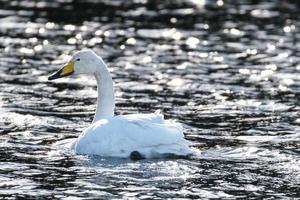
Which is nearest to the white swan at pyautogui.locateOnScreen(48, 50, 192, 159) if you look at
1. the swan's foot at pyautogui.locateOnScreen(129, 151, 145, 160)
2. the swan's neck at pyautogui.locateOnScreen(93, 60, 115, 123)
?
the swan's foot at pyautogui.locateOnScreen(129, 151, 145, 160)

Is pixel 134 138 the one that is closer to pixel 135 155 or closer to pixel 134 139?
pixel 134 139

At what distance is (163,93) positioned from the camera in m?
20.4

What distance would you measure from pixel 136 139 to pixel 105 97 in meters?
1.95

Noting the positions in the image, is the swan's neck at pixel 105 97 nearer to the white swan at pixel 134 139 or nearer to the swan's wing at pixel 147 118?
the white swan at pixel 134 139

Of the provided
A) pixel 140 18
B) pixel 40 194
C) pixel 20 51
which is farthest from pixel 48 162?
pixel 140 18

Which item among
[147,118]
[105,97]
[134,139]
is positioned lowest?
[134,139]

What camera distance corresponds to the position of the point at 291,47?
24.5 m

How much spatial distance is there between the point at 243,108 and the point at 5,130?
4731 mm

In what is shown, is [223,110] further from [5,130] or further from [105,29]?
[105,29]

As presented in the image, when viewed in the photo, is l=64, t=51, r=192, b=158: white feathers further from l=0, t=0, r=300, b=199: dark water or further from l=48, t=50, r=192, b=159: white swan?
l=0, t=0, r=300, b=199: dark water

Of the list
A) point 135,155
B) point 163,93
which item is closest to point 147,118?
point 135,155

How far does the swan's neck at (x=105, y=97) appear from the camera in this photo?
54.8ft

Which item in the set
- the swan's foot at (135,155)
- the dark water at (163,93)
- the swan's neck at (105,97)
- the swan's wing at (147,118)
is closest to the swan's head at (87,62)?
the swan's neck at (105,97)

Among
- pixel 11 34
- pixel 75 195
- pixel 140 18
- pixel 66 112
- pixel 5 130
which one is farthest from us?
pixel 140 18
